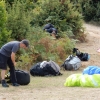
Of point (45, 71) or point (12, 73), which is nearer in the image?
point (12, 73)

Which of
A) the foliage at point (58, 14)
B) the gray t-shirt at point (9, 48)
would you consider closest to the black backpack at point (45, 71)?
the gray t-shirt at point (9, 48)

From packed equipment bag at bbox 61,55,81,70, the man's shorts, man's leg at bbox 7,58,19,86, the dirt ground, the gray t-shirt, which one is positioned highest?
the gray t-shirt

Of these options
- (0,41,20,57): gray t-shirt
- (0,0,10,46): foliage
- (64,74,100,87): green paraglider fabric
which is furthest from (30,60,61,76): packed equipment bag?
(0,41,20,57): gray t-shirt

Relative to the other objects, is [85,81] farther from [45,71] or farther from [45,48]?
[45,48]

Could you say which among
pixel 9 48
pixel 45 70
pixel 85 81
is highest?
pixel 9 48

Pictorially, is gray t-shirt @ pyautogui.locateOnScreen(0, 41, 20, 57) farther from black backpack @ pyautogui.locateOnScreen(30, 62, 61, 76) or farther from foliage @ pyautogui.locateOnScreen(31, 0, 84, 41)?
foliage @ pyautogui.locateOnScreen(31, 0, 84, 41)

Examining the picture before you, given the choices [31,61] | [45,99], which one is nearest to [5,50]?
[45,99]

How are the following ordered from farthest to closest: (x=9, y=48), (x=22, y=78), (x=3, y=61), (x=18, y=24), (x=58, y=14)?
(x=58, y=14) < (x=18, y=24) < (x=22, y=78) < (x=3, y=61) < (x=9, y=48)

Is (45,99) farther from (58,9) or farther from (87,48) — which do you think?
(58,9)

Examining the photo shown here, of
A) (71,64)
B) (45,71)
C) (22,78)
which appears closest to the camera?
(22,78)

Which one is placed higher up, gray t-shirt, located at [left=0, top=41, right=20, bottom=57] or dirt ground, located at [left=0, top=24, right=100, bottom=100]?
gray t-shirt, located at [left=0, top=41, right=20, bottom=57]

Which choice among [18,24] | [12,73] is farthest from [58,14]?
[12,73]

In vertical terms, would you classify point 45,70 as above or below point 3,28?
below

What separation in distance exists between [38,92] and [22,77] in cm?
142
